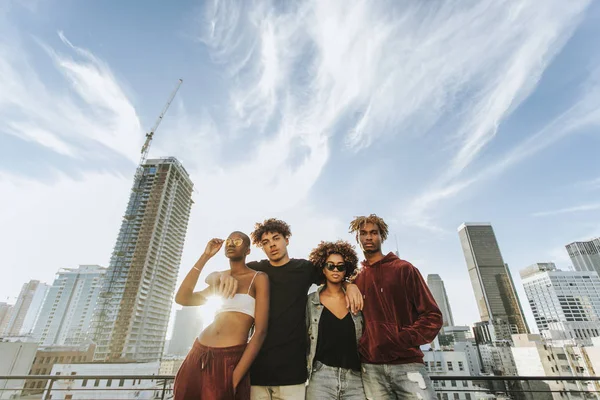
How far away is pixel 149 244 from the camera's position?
64188mm

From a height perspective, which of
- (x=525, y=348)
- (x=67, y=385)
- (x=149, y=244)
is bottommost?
(x=67, y=385)

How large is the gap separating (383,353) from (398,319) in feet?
1.27

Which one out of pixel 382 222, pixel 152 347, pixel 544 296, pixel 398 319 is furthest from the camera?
pixel 544 296

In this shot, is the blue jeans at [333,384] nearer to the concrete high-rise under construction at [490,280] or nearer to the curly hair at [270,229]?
the curly hair at [270,229]

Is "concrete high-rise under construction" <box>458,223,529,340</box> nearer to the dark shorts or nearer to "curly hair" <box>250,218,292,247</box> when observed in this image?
"curly hair" <box>250,218,292,247</box>

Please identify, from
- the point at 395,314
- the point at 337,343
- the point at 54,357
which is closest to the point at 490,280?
the point at 54,357

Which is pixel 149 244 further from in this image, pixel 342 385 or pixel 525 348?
pixel 525 348

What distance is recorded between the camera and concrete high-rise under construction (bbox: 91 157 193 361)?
185 feet

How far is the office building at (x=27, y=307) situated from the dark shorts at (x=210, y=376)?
573ft

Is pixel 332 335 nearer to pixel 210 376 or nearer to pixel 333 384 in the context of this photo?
pixel 333 384

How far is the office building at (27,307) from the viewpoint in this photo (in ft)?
423

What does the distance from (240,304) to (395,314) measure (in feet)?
5.31

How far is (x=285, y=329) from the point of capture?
9.12ft

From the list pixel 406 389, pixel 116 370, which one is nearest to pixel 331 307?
pixel 406 389
